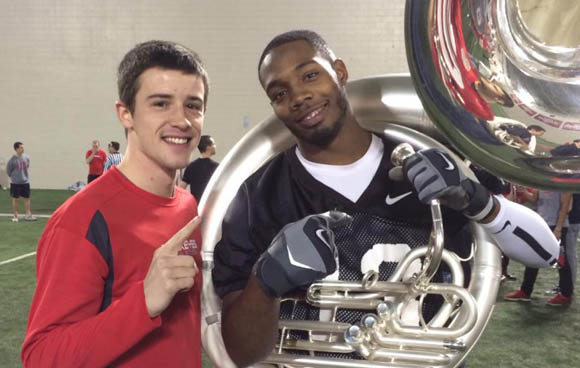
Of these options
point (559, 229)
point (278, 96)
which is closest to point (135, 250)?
point (278, 96)

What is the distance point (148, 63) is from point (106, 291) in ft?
1.72

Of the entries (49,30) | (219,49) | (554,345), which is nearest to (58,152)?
(49,30)

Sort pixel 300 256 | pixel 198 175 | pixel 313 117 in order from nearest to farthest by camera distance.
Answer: pixel 300 256 → pixel 313 117 → pixel 198 175

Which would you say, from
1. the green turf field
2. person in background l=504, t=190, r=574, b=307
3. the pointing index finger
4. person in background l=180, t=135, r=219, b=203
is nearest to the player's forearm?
the pointing index finger

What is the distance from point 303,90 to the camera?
1267 mm

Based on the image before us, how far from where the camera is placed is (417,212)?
1322 mm

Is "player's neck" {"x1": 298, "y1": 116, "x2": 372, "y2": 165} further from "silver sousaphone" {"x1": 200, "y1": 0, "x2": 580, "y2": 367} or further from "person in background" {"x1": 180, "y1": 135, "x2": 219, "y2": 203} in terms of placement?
"person in background" {"x1": 180, "y1": 135, "x2": 219, "y2": 203}

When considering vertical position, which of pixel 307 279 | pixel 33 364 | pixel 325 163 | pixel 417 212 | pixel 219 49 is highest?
pixel 219 49

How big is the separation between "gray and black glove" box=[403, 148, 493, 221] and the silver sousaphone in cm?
4

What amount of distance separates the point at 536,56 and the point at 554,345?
281 cm

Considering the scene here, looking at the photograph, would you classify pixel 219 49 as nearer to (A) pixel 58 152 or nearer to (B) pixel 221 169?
(A) pixel 58 152

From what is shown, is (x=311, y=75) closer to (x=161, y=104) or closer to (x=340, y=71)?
(x=340, y=71)

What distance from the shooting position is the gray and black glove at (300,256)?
105 cm

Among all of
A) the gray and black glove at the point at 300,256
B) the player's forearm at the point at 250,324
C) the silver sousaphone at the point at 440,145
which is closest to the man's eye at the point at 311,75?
the silver sousaphone at the point at 440,145
